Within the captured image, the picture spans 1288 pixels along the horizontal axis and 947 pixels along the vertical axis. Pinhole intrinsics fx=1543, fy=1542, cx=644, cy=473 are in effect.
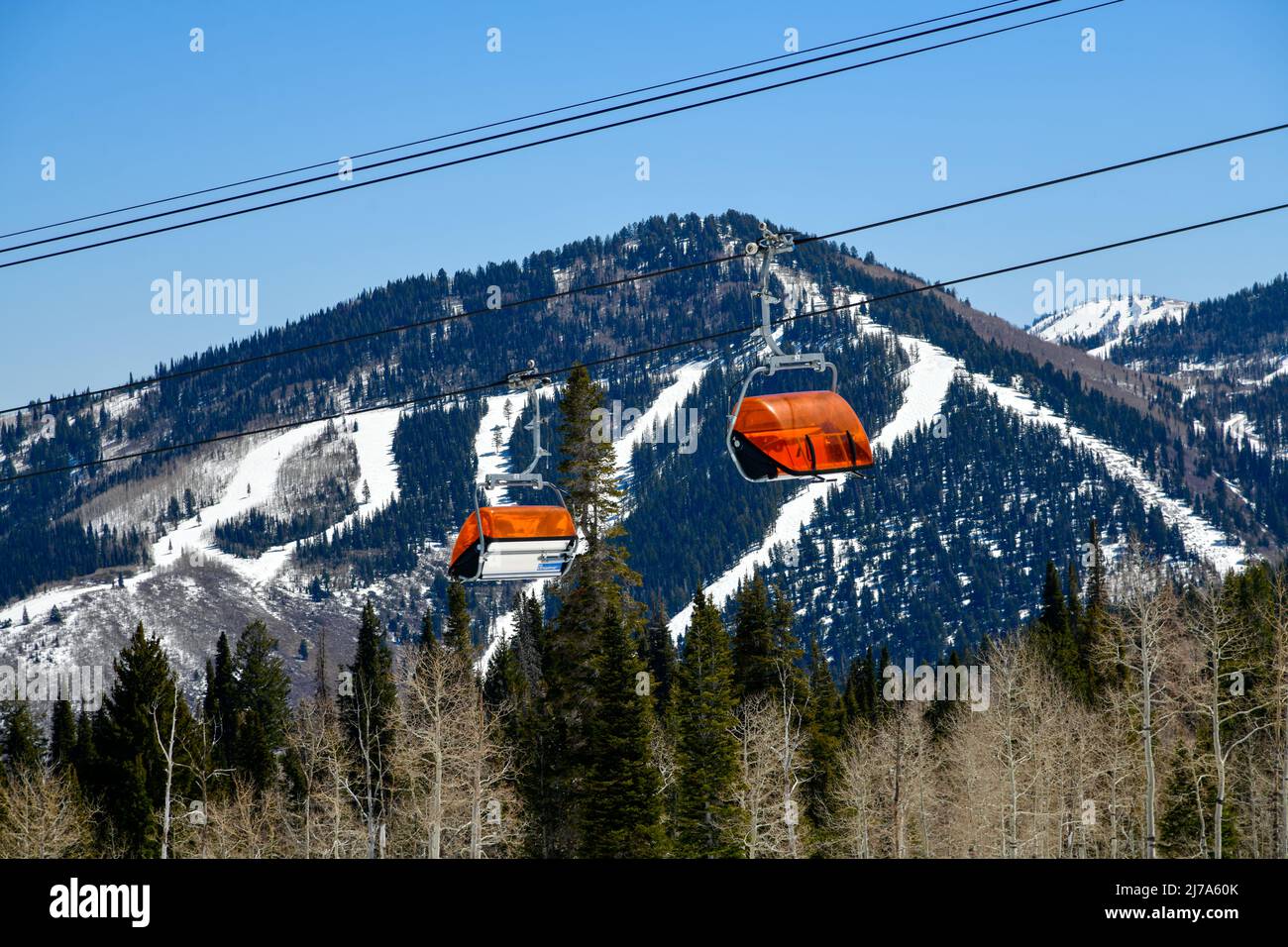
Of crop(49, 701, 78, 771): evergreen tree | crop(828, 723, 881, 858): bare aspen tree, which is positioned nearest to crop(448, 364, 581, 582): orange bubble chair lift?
crop(828, 723, 881, 858): bare aspen tree

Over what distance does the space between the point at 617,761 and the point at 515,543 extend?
82.2ft

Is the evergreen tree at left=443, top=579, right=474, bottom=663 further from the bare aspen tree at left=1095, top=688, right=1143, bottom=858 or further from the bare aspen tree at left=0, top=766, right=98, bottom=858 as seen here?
the bare aspen tree at left=1095, top=688, right=1143, bottom=858

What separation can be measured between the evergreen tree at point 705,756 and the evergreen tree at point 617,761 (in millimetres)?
6526

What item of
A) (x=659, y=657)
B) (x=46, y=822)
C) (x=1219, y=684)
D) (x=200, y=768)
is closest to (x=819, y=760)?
(x=659, y=657)

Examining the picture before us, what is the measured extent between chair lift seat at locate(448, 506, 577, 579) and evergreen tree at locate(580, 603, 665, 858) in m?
23.0

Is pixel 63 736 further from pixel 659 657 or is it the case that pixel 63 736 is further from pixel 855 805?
pixel 855 805

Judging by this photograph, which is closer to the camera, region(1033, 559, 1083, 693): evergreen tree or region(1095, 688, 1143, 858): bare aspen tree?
region(1095, 688, 1143, 858): bare aspen tree

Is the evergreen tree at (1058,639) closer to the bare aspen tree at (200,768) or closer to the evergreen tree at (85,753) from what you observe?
the bare aspen tree at (200,768)

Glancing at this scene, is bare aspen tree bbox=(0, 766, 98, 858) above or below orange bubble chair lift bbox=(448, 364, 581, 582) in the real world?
below

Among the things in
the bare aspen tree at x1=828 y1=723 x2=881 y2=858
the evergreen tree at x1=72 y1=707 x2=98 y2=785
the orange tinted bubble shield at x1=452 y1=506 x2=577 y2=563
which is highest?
the orange tinted bubble shield at x1=452 y1=506 x2=577 y2=563

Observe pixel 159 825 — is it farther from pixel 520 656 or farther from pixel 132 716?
pixel 520 656

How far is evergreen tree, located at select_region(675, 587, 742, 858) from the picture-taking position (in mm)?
58594

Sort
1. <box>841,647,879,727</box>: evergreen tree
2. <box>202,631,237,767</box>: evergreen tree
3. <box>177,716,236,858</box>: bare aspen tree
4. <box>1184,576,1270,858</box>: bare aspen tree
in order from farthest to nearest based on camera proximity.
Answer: <box>202,631,237,767</box>: evergreen tree < <box>841,647,879,727</box>: evergreen tree < <box>177,716,236,858</box>: bare aspen tree < <box>1184,576,1270,858</box>: bare aspen tree
